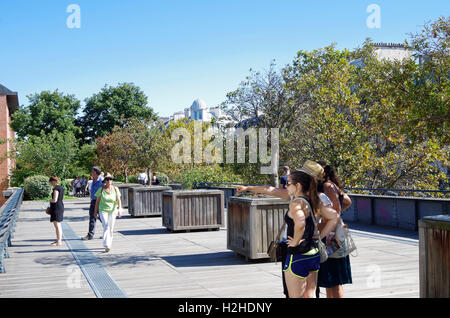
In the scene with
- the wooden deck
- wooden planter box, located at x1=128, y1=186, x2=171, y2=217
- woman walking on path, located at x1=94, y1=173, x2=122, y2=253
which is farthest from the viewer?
wooden planter box, located at x1=128, y1=186, x2=171, y2=217

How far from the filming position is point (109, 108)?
211ft

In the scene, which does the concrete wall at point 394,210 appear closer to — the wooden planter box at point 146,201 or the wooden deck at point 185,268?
the wooden deck at point 185,268

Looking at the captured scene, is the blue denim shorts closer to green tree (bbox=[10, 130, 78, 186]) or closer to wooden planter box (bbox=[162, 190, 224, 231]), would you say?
wooden planter box (bbox=[162, 190, 224, 231])

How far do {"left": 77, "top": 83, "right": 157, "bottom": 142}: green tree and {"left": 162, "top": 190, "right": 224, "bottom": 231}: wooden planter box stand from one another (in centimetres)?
5071

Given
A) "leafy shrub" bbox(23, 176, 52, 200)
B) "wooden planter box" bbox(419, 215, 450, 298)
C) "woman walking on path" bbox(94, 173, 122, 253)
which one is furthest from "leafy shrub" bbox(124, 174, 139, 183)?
"wooden planter box" bbox(419, 215, 450, 298)

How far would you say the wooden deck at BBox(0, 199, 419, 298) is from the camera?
712 centimetres

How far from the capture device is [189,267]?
9008 mm

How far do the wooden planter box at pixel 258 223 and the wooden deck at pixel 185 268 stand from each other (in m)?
0.28

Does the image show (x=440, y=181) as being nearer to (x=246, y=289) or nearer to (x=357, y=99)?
(x=357, y=99)

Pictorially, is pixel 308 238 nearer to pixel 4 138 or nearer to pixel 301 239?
pixel 301 239

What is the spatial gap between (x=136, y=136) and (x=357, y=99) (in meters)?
10.3

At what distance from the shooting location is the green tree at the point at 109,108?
64125 mm

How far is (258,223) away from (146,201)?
10.6 m
